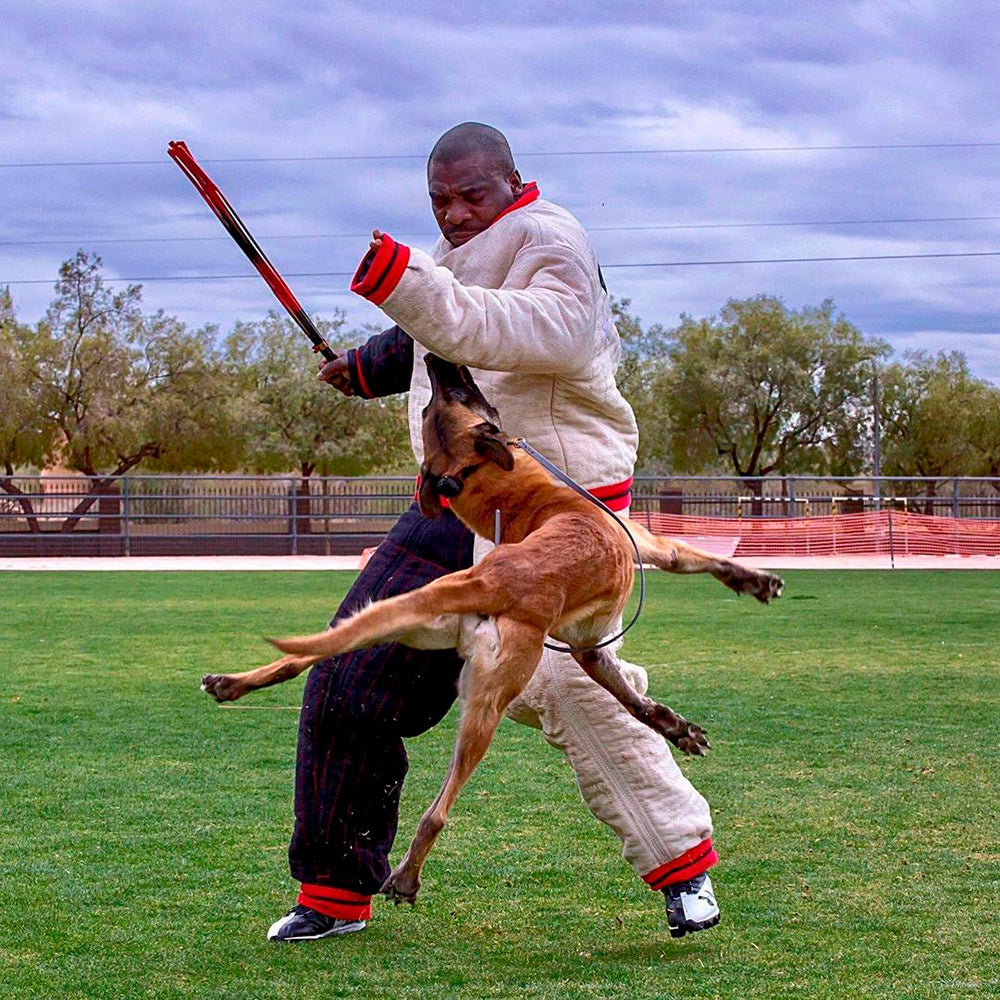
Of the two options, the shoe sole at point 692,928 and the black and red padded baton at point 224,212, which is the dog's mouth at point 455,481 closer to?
the black and red padded baton at point 224,212

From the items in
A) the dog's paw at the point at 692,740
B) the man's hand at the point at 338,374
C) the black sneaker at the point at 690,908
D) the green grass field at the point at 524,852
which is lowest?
the green grass field at the point at 524,852

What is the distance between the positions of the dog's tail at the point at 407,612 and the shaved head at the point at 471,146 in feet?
3.60

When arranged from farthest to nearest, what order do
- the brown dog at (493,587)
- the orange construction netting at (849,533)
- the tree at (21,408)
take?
1. the tree at (21,408)
2. the orange construction netting at (849,533)
3. the brown dog at (493,587)

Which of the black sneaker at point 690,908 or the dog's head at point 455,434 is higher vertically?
the dog's head at point 455,434

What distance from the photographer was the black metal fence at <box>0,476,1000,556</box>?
1188 inches

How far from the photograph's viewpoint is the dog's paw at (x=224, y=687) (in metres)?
3.37

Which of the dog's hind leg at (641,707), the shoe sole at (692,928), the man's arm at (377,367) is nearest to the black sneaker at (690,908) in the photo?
the shoe sole at (692,928)

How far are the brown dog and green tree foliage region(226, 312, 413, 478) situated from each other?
1413 inches

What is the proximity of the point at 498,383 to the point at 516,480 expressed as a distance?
1.37 ft

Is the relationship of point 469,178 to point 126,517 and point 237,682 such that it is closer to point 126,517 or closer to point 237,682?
point 237,682

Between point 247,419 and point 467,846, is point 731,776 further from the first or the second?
point 247,419

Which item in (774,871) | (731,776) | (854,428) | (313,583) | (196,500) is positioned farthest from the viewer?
(854,428)

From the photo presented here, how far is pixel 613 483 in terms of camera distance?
390cm

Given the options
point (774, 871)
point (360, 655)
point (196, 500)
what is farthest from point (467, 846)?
point (196, 500)
